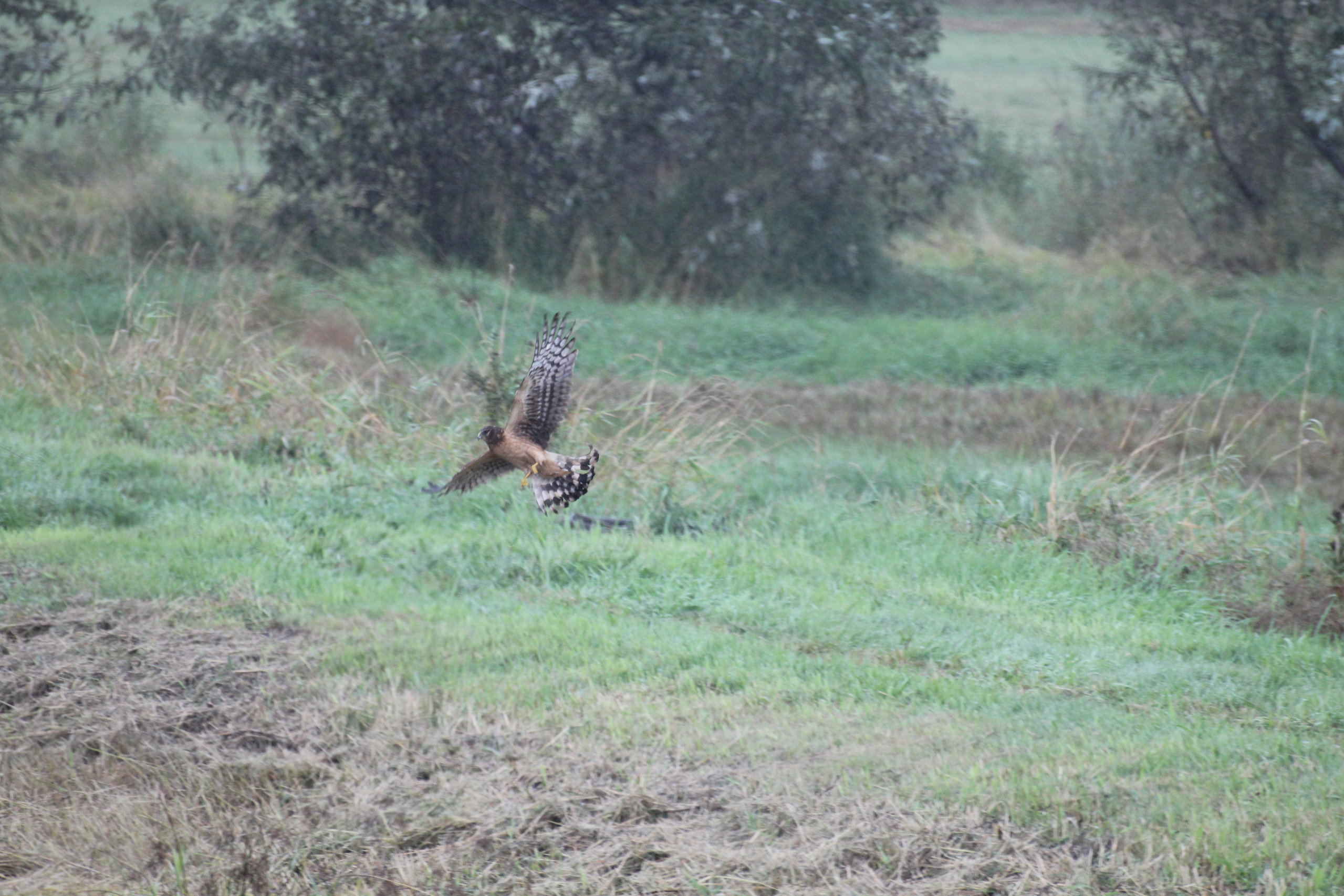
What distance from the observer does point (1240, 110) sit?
14.4m

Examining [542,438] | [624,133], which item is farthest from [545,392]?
[624,133]

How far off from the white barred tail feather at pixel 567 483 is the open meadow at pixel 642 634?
4.04 feet

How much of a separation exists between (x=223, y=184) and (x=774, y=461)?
10.3 metres

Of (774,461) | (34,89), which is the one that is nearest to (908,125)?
(774,461)

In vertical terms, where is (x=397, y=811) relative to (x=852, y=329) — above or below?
below

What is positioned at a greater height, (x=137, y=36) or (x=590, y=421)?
(x=137, y=36)

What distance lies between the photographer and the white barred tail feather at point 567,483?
3.00 metres

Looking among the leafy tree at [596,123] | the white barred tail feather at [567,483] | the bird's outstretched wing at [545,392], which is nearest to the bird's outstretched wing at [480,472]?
the bird's outstretched wing at [545,392]

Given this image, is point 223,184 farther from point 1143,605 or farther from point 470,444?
point 1143,605

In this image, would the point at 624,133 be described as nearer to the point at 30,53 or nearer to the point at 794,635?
the point at 30,53

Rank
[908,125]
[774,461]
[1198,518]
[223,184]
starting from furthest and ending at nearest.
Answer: [223,184] → [908,125] → [774,461] → [1198,518]

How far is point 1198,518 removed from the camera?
7035mm

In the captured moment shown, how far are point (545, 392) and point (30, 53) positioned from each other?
12.4m

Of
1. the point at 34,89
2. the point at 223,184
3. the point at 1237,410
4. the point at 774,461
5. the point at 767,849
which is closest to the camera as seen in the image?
the point at 767,849
